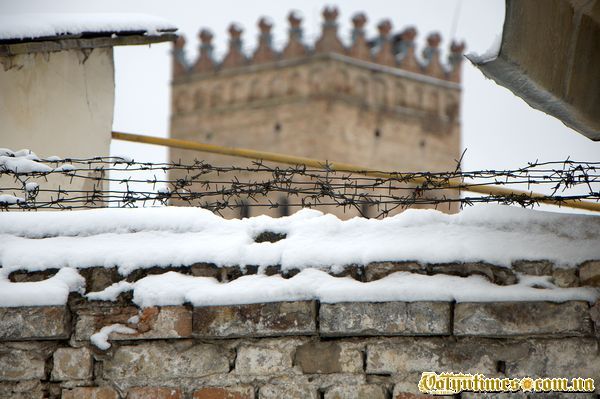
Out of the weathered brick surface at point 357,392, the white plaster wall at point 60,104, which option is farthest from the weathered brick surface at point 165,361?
the white plaster wall at point 60,104

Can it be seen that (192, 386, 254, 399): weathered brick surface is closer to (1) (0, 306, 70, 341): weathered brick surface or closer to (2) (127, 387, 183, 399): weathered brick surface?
(2) (127, 387, 183, 399): weathered brick surface

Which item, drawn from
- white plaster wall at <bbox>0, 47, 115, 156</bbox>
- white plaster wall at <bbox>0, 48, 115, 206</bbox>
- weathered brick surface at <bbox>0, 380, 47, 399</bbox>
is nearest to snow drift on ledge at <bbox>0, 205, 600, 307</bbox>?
weathered brick surface at <bbox>0, 380, 47, 399</bbox>

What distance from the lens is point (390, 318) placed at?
5.01 m

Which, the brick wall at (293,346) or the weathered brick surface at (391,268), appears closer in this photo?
the brick wall at (293,346)

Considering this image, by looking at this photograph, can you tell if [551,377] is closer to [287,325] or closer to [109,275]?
[287,325]

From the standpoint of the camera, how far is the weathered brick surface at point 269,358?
201 inches

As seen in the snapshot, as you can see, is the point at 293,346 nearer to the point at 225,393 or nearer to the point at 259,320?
the point at 259,320

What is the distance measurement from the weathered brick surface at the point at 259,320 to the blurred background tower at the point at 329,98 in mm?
34970

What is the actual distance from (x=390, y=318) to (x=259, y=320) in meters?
0.56

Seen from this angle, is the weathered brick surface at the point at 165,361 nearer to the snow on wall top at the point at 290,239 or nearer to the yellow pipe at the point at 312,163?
the snow on wall top at the point at 290,239

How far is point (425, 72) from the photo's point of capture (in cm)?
4538

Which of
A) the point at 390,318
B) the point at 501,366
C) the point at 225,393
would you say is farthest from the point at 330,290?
the point at 501,366

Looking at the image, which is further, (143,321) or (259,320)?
(143,321)

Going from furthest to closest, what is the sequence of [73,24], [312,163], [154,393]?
[73,24] → [312,163] → [154,393]
